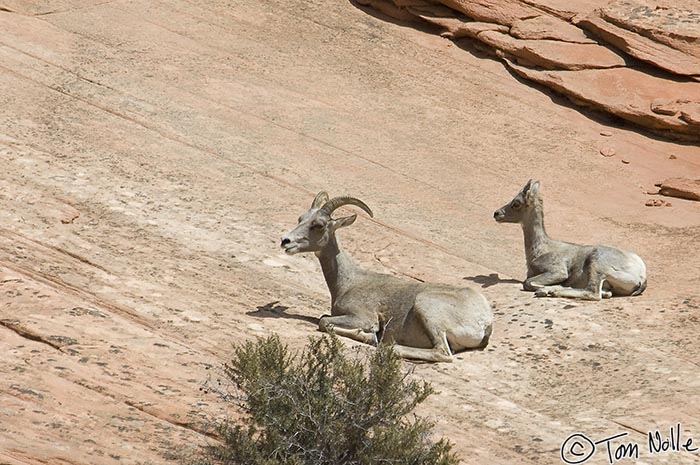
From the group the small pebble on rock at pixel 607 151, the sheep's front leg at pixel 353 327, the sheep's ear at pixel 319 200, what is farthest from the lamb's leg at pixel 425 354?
the small pebble on rock at pixel 607 151

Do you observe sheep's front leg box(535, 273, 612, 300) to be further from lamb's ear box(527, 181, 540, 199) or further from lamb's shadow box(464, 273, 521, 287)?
lamb's ear box(527, 181, 540, 199)

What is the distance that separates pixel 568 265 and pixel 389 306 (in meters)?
2.98

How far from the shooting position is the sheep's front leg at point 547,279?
13.3 m

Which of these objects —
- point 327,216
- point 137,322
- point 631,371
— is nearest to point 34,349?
point 137,322

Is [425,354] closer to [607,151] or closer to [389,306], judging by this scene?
[389,306]

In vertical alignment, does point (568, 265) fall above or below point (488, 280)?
above

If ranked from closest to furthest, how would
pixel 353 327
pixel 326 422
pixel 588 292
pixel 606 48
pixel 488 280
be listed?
pixel 326 422 → pixel 353 327 → pixel 588 292 → pixel 488 280 → pixel 606 48

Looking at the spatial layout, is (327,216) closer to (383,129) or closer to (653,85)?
(383,129)

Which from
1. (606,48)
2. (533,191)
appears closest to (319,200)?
(533,191)

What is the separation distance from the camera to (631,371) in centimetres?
1062
